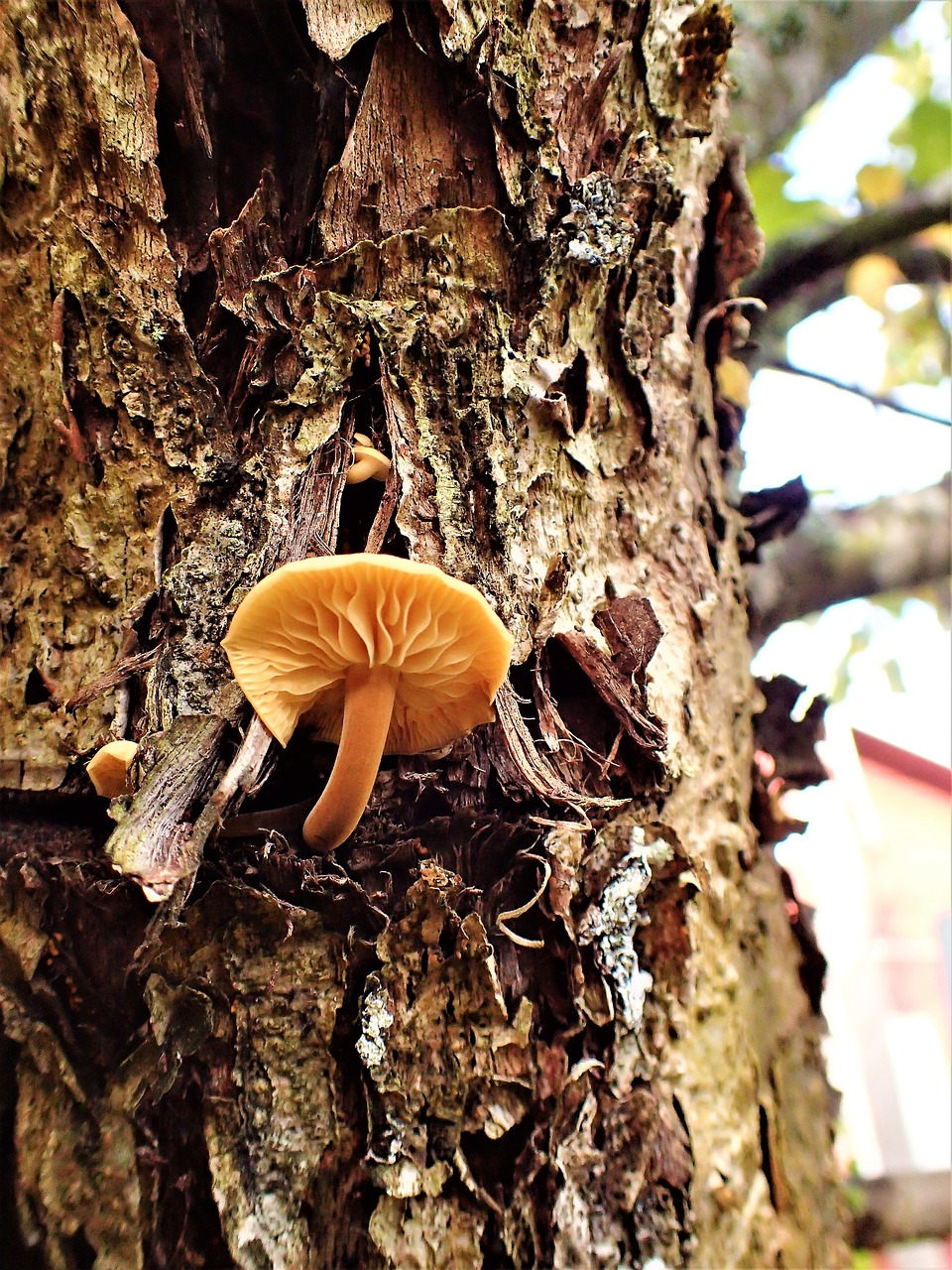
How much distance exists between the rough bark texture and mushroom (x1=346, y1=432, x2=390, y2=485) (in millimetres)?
20

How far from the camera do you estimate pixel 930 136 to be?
3760 mm

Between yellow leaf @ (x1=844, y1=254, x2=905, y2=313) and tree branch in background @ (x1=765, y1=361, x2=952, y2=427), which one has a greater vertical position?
yellow leaf @ (x1=844, y1=254, x2=905, y2=313)

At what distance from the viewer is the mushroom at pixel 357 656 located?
3.33 feet

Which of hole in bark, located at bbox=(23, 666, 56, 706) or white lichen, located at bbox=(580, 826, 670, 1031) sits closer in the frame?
white lichen, located at bbox=(580, 826, 670, 1031)

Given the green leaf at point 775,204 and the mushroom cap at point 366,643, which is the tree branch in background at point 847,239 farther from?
the mushroom cap at point 366,643

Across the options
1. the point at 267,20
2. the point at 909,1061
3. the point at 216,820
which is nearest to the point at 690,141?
the point at 267,20

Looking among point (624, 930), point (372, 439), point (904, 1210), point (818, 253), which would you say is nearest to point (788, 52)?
point (818, 253)

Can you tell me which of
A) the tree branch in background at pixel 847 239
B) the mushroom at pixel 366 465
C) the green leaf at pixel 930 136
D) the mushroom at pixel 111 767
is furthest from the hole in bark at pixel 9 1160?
the green leaf at pixel 930 136

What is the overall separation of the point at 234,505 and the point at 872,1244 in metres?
2.24

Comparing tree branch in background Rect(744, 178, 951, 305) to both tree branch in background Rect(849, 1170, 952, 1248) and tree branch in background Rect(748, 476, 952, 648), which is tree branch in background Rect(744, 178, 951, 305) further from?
tree branch in background Rect(849, 1170, 952, 1248)

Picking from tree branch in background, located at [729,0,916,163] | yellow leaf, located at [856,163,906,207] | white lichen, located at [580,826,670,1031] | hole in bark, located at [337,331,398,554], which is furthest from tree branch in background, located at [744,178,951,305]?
white lichen, located at [580,826,670,1031]

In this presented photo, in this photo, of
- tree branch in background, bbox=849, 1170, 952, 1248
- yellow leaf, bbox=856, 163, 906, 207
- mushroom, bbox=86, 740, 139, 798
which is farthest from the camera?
yellow leaf, bbox=856, 163, 906, 207

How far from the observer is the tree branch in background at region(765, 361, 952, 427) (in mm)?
2363

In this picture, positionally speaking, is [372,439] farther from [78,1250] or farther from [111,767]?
[78,1250]
